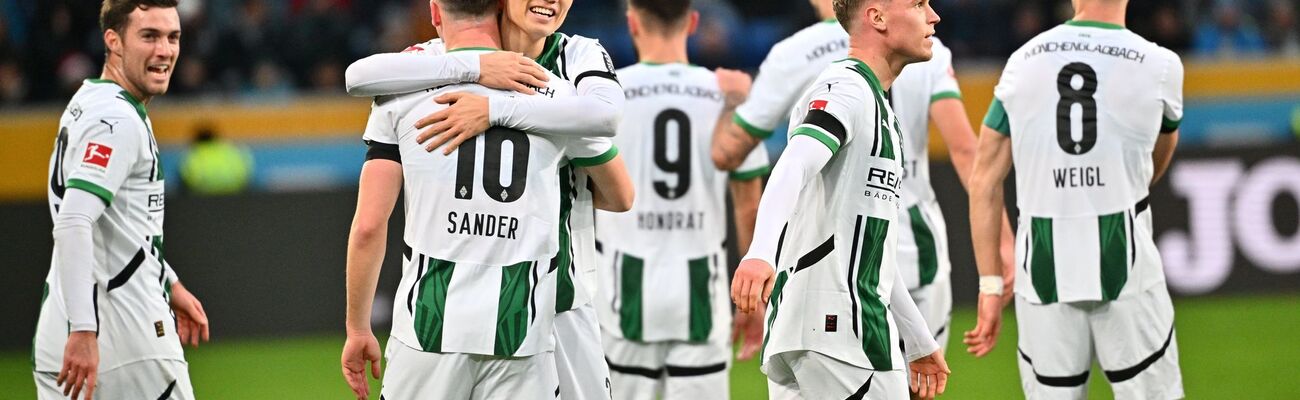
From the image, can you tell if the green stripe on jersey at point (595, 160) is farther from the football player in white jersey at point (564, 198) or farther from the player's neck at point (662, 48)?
the player's neck at point (662, 48)

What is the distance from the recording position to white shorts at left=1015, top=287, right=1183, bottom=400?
5.43 meters

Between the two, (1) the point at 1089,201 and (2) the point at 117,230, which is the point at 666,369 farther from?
(2) the point at 117,230

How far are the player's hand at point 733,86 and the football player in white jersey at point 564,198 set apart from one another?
6.84 ft

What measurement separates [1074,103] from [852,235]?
1.57 m

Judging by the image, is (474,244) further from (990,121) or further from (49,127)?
(49,127)

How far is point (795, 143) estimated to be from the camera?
4.03 meters

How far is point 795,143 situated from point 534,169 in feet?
2.44

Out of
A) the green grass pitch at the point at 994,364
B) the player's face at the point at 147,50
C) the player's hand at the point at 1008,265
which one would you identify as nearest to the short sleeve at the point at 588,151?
the player's face at the point at 147,50

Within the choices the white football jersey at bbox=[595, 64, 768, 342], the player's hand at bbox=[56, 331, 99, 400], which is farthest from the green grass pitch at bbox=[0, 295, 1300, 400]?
the player's hand at bbox=[56, 331, 99, 400]

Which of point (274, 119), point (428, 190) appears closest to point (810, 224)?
point (428, 190)

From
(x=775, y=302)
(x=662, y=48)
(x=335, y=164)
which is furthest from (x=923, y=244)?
(x=335, y=164)

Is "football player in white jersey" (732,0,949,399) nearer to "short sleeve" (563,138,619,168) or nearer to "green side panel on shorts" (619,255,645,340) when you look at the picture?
"short sleeve" (563,138,619,168)

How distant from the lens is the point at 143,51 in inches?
200

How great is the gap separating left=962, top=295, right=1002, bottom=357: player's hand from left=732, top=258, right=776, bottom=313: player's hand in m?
1.96
